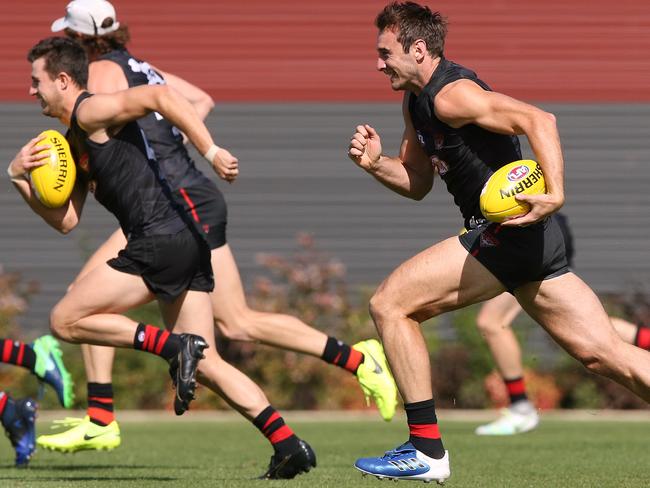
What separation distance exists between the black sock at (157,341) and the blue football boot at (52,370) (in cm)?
119

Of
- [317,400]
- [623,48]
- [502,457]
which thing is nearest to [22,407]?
[502,457]

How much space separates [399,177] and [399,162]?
3.3 inches

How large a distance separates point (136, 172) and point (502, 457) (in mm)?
2979

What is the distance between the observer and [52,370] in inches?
316

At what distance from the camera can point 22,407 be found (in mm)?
7996

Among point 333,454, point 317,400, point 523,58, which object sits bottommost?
point 317,400

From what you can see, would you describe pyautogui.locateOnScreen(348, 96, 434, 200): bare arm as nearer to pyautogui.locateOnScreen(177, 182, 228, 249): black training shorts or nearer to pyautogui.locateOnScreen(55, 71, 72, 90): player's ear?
pyautogui.locateOnScreen(177, 182, 228, 249): black training shorts

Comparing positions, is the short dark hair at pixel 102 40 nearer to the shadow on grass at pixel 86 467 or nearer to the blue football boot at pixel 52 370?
the blue football boot at pixel 52 370

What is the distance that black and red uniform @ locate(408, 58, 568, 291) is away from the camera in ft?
19.5

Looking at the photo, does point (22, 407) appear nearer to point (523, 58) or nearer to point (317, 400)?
point (317, 400)

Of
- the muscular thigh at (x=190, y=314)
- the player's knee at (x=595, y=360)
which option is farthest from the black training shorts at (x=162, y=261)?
the player's knee at (x=595, y=360)

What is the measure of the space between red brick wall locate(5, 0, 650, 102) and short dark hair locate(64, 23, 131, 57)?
7503mm

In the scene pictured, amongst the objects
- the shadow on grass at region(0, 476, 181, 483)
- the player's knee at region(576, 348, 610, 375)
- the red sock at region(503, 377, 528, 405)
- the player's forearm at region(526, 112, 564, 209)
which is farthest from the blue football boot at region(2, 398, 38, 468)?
the red sock at region(503, 377, 528, 405)

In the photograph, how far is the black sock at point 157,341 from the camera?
22.6 feet
